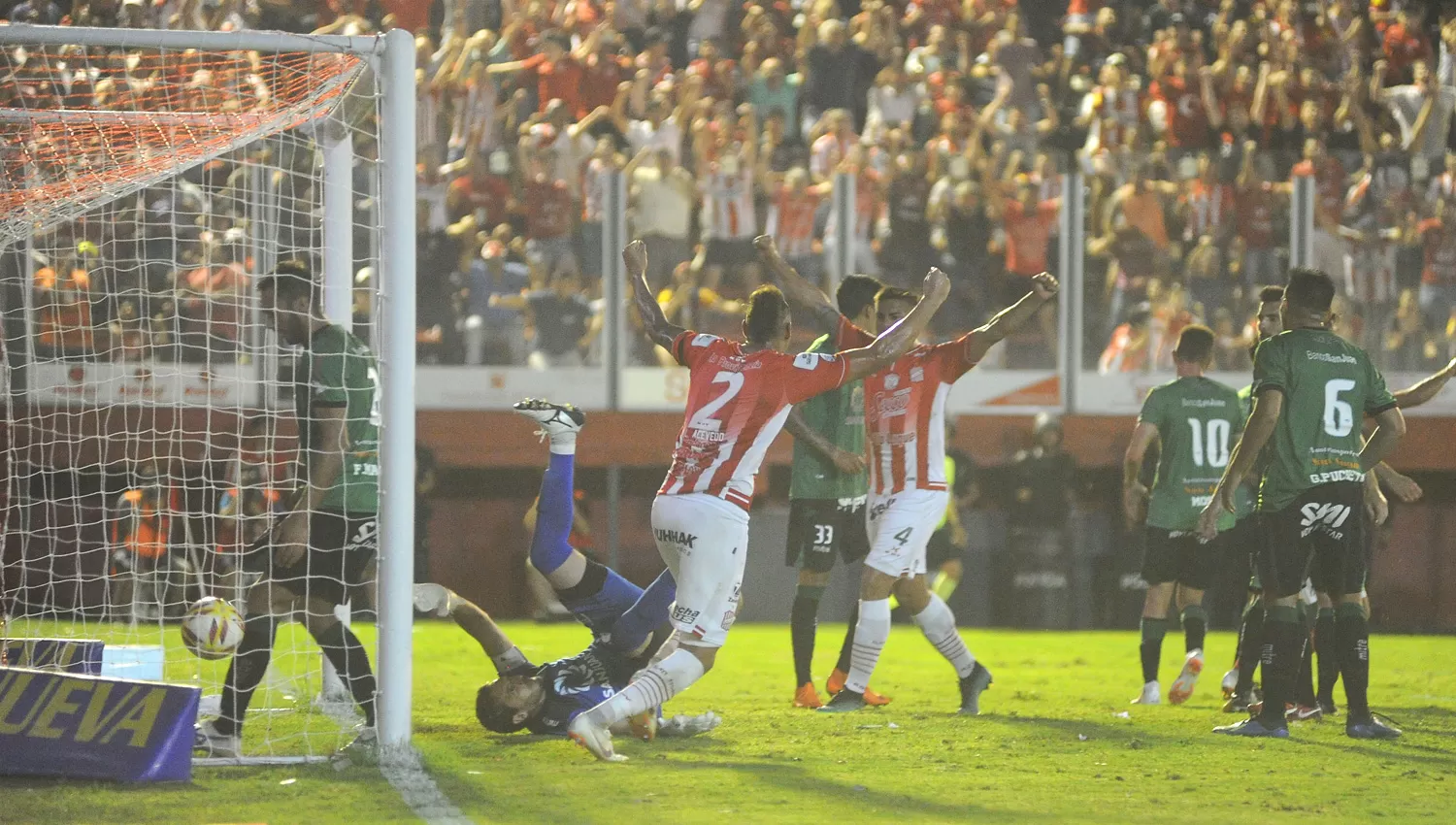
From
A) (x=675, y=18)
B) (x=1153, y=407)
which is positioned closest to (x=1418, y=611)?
(x=1153, y=407)

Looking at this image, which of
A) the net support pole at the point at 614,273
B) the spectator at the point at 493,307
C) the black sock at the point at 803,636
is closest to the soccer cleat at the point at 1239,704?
the black sock at the point at 803,636

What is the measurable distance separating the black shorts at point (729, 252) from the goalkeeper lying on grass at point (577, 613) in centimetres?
655

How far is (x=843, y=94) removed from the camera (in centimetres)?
1712

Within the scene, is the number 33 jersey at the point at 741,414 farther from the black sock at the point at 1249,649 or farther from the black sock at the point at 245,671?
the black sock at the point at 1249,649

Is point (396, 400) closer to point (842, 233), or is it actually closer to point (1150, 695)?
point (1150, 695)

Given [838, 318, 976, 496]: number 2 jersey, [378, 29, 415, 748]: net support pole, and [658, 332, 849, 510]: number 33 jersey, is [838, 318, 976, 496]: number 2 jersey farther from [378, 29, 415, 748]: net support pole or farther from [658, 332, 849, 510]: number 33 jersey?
[378, 29, 415, 748]: net support pole

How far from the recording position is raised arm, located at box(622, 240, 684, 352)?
7273 millimetres

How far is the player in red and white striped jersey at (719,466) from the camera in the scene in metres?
6.64

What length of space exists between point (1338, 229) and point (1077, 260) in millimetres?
2321

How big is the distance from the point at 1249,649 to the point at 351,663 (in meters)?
4.58

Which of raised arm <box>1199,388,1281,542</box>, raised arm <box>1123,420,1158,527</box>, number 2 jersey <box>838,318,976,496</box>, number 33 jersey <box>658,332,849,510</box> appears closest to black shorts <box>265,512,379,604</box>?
number 33 jersey <box>658,332,849,510</box>

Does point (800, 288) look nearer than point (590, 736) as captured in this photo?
No

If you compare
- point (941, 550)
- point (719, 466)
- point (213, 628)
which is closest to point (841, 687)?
point (719, 466)

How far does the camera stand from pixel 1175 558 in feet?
30.3
